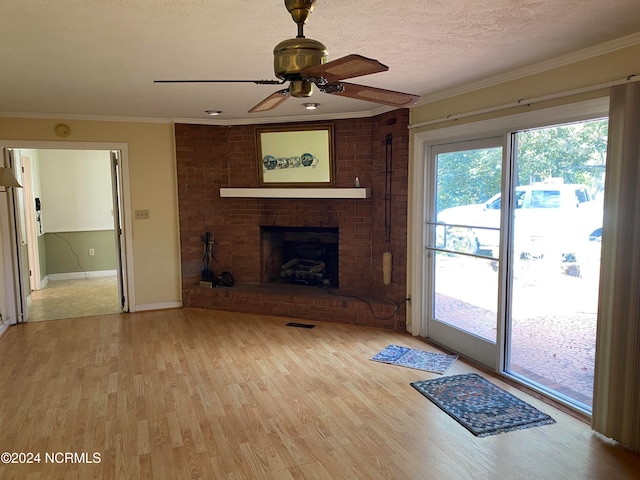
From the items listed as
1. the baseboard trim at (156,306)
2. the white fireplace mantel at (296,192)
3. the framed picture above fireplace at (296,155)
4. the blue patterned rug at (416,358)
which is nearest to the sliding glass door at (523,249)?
the blue patterned rug at (416,358)

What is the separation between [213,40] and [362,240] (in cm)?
315

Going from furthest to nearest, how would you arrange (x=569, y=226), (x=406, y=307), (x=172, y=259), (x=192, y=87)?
(x=172, y=259)
(x=406, y=307)
(x=192, y=87)
(x=569, y=226)

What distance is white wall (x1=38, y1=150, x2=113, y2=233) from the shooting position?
292 inches

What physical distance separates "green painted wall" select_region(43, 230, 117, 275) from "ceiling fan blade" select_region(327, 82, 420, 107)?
676 cm

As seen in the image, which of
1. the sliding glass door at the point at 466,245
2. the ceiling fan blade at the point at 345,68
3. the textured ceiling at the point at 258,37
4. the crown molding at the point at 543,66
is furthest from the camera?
the sliding glass door at the point at 466,245

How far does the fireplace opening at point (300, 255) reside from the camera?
5.83 metres

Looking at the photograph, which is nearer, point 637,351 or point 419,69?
point 637,351

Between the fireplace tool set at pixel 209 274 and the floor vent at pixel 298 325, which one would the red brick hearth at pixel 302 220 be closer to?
the fireplace tool set at pixel 209 274

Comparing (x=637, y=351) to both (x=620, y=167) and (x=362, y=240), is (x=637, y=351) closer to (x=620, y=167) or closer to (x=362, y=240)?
(x=620, y=167)

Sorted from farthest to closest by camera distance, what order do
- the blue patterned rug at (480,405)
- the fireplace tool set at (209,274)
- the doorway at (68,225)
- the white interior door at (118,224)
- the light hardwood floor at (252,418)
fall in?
the doorway at (68,225)
the fireplace tool set at (209,274)
the white interior door at (118,224)
the blue patterned rug at (480,405)
the light hardwood floor at (252,418)

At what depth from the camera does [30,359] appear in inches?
161

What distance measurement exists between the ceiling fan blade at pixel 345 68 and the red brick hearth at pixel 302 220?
301cm

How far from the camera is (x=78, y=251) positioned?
767 centimetres

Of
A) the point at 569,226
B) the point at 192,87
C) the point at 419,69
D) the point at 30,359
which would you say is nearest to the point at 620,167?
the point at 569,226
